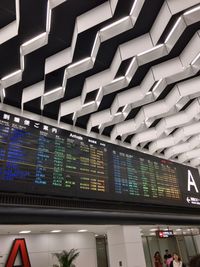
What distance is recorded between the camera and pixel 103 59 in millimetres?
4820

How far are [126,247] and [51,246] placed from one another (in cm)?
281

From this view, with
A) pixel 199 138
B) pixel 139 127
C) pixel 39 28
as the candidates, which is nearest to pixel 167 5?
pixel 39 28

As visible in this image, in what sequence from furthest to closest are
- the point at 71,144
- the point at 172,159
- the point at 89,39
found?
the point at 172,159 → the point at 71,144 → the point at 89,39

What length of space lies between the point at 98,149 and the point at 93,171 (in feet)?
2.46

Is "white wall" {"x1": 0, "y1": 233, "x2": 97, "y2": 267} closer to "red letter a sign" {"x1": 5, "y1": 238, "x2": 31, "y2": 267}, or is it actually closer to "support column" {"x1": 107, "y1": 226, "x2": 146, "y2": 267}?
"red letter a sign" {"x1": 5, "y1": 238, "x2": 31, "y2": 267}

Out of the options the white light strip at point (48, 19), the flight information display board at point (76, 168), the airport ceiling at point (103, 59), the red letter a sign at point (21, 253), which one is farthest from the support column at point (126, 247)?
the white light strip at point (48, 19)

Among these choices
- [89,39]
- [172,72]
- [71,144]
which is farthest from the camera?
[71,144]

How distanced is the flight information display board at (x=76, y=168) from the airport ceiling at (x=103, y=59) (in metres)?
0.60

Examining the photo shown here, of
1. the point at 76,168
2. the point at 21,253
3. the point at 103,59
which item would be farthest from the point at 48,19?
the point at 21,253

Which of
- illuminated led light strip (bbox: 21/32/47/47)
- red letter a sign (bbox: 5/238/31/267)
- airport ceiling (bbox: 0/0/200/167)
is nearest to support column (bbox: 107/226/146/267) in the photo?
red letter a sign (bbox: 5/238/31/267)

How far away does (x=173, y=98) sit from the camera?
5871 mm

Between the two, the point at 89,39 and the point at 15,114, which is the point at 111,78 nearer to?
the point at 89,39

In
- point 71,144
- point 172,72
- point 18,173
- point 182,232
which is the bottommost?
point 182,232

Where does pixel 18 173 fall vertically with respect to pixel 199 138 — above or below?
below
